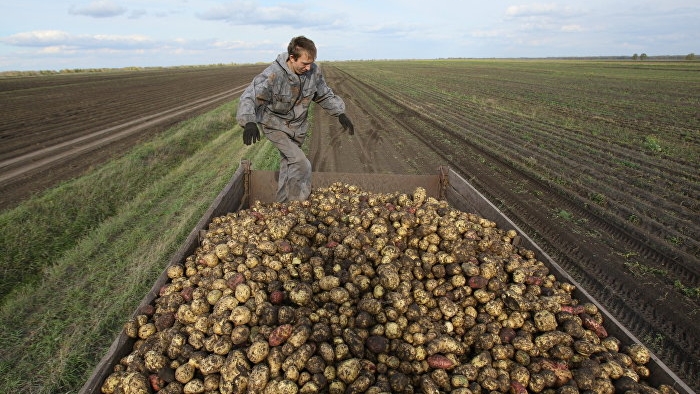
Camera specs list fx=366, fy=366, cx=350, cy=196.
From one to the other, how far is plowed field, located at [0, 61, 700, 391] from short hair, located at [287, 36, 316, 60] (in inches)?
187

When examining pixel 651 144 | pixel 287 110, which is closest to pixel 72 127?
pixel 287 110

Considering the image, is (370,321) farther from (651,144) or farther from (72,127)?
(72,127)

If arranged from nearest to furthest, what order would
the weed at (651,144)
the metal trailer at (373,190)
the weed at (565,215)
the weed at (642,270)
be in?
the metal trailer at (373,190), the weed at (642,270), the weed at (565,215), the weed at (651,144)

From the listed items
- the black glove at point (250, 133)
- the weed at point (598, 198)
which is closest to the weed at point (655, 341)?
the weed at point (598, 198)

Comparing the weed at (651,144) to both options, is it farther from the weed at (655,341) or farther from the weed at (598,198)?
the weed at (655,341)

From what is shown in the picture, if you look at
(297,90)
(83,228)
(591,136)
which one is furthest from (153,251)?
(591,136)

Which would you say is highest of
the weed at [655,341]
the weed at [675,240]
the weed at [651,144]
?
the weed at [651,144]

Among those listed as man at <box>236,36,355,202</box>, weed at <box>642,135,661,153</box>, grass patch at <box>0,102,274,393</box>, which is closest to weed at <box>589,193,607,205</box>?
weed at <box>642,135,661,153</box>

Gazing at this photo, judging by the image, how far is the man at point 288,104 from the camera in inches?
174

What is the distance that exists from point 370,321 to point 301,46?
329 centimetres

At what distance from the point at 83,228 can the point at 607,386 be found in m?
7.61

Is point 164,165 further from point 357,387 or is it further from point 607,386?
point 607,386

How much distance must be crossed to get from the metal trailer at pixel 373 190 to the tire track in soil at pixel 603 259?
1.73 meters

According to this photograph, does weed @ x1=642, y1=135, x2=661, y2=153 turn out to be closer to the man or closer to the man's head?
the man
